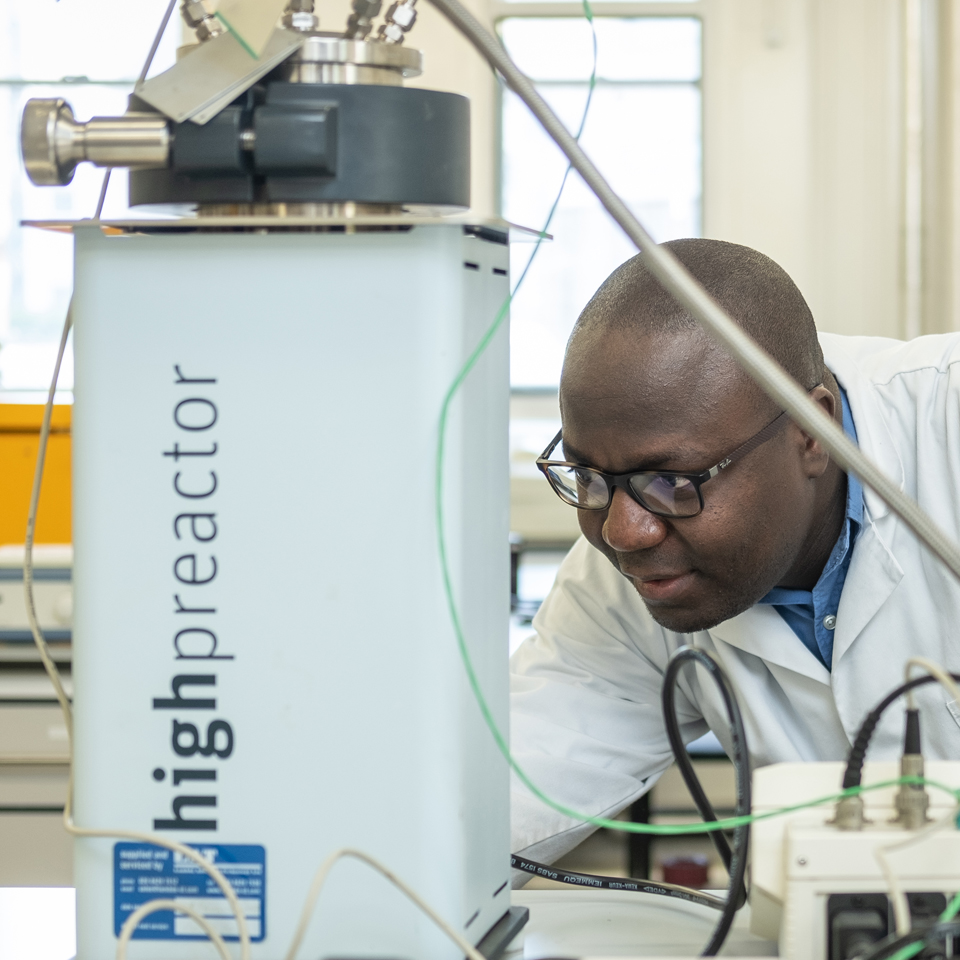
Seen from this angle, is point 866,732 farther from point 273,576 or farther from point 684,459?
point 684,459

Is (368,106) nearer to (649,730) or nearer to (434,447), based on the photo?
(434,447)

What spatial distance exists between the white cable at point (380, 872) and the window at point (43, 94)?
140 inches

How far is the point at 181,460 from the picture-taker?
55 cm

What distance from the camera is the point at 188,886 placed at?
0.56 m

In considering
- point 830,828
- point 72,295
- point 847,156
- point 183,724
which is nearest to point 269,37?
point 72,295

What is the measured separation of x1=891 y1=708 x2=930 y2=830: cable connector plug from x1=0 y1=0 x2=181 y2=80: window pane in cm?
364

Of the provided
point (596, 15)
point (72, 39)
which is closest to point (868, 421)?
point (596, 15)

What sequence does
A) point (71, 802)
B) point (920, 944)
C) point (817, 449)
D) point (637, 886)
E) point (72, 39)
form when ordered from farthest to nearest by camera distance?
point (72, 39) → point (817, 449) → point (637, 886) → point (71, 802) → point (920, 944)

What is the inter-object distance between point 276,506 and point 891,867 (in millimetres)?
321

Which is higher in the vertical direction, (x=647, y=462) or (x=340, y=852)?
(x=647, y=462)

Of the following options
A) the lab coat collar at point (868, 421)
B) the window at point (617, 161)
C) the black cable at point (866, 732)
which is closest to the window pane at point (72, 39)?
the window at point (617, 161)

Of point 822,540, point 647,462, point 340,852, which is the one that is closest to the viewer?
point 340,852

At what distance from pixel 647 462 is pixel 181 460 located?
0.48 metres

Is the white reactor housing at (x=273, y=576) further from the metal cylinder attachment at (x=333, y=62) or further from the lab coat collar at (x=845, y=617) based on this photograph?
the lab coat collar at (x=845, y=617)
